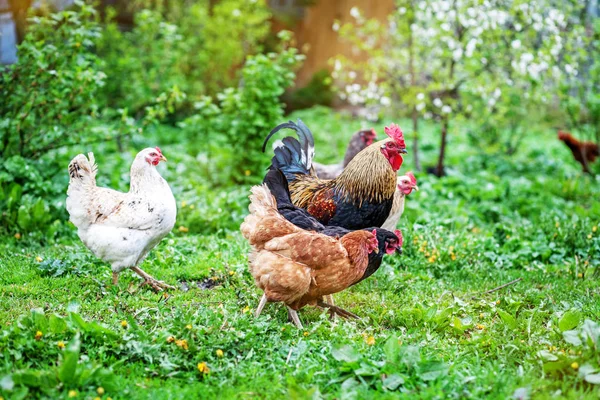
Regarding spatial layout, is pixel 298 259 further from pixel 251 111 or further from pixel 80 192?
pixel 251 111

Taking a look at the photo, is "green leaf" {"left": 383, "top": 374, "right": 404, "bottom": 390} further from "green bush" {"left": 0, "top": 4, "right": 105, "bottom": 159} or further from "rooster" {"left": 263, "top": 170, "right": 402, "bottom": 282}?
"green bush" {"left": 0, "top": 4, "right": 105, "bottom": 159}

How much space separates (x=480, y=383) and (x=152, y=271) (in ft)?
10.6

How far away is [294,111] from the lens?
1883 cm

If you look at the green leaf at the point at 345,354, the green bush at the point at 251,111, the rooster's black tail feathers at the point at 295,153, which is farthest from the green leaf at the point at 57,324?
the green bush at the point at 251,111

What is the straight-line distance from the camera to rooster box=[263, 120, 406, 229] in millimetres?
5301

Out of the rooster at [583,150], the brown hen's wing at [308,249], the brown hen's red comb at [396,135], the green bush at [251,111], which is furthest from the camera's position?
the rooster at [583,150]

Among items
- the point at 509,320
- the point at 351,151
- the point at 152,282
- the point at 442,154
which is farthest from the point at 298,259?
the point at 442,154

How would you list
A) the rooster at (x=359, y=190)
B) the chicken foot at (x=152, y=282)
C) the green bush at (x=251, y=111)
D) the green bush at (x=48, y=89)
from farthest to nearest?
the green bush at (x=251, y=111) → the green bush at (x=48, y=89) → the rooster at (x=359, y=190) → the chicken foot at (x=152, y=282)

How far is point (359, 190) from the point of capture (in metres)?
5.31

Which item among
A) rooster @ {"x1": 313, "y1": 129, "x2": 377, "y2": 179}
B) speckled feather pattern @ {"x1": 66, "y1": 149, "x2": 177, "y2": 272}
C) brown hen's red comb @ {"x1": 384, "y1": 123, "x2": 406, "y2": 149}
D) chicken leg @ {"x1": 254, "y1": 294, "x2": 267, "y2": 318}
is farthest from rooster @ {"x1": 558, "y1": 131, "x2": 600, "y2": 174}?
speckled feather pattern @ {"x1": 66, "y1": 149, "x2": 177, "y2": 272}

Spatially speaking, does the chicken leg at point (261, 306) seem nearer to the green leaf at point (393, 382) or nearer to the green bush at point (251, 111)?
the green leaf at point (393, 382)

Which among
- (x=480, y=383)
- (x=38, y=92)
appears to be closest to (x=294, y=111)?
(x=38, y=92)

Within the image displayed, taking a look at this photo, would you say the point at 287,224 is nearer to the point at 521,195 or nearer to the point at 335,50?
the point at 521,195

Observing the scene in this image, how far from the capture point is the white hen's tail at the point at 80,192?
16.1ft
